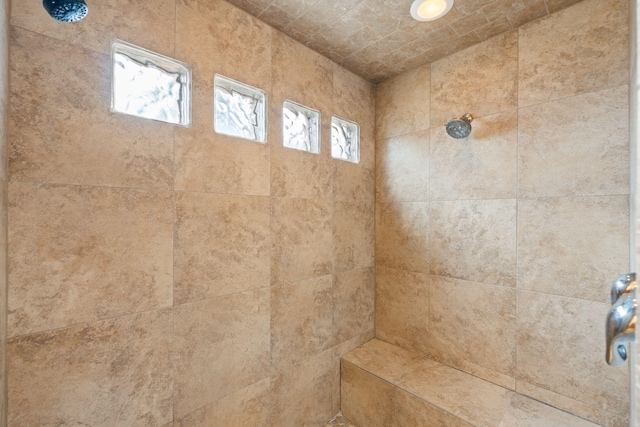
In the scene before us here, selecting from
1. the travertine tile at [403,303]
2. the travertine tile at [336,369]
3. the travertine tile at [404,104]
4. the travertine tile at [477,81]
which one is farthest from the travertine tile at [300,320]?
the travertine tile at [477,81]

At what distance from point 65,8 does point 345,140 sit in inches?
59.8

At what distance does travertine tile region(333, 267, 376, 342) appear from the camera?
6.01 ft

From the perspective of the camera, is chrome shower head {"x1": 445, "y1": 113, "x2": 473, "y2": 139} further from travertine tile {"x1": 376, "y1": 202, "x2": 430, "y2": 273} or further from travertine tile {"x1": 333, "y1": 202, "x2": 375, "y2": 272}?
travertine tile {"x1": 333, "y1": 202, "x2": 375, "y2": 272}

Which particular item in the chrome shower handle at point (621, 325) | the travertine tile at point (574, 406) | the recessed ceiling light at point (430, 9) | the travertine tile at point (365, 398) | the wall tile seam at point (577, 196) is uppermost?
the recessed ceiling light at point (430, 9)

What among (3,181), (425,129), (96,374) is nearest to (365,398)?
(96,374)

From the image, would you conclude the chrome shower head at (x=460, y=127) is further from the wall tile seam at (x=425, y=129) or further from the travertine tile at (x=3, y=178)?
the travertine tile at (x=3, y=178)

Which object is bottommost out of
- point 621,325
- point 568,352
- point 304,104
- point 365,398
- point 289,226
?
point 365,398

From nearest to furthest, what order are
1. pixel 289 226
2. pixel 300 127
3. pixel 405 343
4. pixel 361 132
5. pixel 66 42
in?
pixel 66 42, pixel 289 226, pixel 300 127, pixel 405 343, pixel 361 132

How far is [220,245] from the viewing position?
1283 millimetres

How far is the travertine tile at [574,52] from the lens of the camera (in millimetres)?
1231

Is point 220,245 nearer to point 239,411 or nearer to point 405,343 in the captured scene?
point 239,411

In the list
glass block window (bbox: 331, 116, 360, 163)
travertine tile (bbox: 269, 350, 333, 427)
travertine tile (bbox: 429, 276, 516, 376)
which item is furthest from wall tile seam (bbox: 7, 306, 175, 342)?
travertine tile (bbox: 429, 276, 516, 376)

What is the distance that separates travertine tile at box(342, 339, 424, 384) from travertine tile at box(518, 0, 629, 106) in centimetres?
167

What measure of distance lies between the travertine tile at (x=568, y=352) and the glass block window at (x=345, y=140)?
1.32 meters
